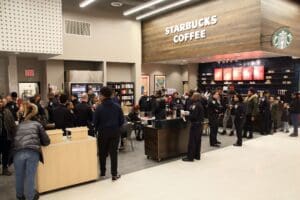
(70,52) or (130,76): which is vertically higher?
(70,52)

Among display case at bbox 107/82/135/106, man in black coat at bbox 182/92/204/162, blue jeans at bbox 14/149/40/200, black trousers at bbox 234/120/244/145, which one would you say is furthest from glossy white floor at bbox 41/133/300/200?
display case at bbox 107/82/135/106

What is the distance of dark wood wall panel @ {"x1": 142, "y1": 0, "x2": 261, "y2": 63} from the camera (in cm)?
898

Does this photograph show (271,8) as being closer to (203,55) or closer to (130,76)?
(203,55)

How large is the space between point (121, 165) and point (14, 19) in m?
5.86

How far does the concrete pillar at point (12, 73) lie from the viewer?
9938mm

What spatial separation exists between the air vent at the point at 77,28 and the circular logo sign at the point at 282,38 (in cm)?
760

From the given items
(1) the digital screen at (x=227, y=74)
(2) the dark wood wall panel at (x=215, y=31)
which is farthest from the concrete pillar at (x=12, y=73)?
(1) the digital screen at (x=227, y=74)

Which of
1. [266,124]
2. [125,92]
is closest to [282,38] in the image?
[266,124]

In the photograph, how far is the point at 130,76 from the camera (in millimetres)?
13672

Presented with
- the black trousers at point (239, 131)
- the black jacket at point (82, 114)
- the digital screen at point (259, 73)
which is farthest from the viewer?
the digital screen at point (259, 73)

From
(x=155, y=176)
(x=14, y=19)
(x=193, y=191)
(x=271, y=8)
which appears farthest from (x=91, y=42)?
(x=193, y=191)

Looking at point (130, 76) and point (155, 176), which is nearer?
point (155, 176)

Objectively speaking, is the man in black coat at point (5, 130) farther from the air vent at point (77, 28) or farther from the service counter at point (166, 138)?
the air vent at point (77, 28)

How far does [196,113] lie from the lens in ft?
19.7
